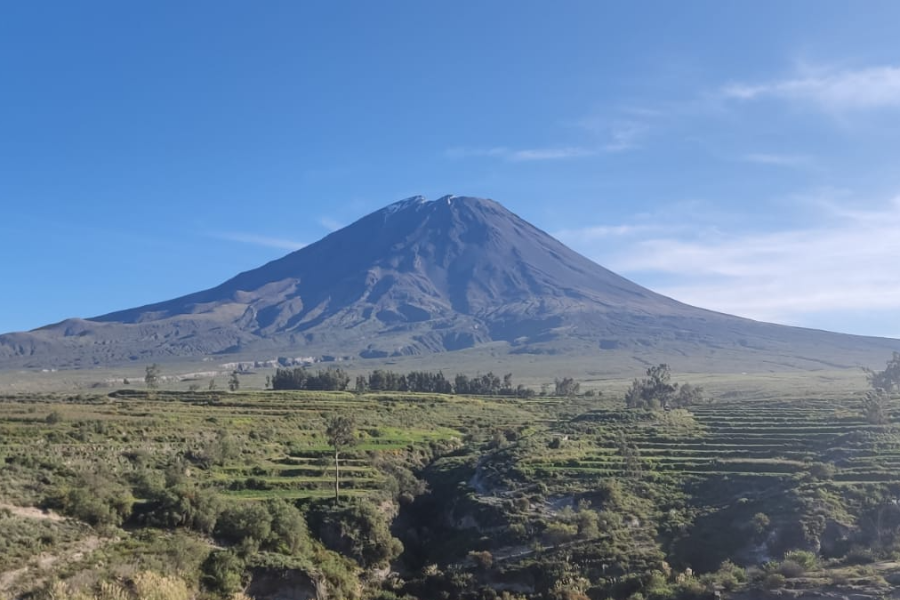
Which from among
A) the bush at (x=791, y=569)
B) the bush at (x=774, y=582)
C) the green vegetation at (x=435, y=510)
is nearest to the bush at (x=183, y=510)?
the green vegetation at (x=435, y=510)

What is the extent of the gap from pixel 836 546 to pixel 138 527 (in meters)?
32.6

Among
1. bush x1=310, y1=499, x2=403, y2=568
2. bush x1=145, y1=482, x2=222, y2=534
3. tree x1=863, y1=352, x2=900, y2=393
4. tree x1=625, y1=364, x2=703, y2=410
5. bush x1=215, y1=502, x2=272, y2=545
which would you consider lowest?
bush x1=310, y1=499, x2=403, y2=568

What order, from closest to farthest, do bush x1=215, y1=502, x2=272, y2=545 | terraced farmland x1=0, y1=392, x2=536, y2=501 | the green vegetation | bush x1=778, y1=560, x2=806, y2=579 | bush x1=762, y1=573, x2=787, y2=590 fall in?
bush x1=762, y1=573, x2=787, y2=590, bush x1=778, y1=560, x2=806, y2=579, the green vegetation, bush x1=215, y1=502, x2=272, y2=545, terraced farmland x1=0, y1=392, x2=536, y2=501

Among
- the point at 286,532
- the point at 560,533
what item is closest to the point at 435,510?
the point at 560,533

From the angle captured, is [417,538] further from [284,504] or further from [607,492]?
[607,492]

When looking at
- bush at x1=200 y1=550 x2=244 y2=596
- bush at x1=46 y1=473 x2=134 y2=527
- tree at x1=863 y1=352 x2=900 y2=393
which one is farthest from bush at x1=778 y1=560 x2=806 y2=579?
tree at x1=863 y1=352 x2=900 y2=393

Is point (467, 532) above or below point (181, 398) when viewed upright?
below

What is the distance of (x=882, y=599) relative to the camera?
2506cm

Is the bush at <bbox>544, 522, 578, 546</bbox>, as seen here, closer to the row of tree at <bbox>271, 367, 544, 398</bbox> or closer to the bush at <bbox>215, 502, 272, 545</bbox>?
the bush at <bbox>215, 502, 272, 545</bbox>

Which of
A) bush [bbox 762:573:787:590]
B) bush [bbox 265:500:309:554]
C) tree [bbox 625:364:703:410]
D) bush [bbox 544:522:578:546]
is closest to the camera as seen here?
bush [bbox 762:573:787:590]

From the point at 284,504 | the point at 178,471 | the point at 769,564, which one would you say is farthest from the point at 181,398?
the point at 769,564

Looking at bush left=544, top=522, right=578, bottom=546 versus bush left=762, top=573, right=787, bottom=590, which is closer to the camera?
bush left=762, top=573, right=787, bottom=590

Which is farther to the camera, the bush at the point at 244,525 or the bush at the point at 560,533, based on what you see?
the bush at the point at 560,533

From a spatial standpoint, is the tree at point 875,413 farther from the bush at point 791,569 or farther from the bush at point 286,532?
the bush at point 286,532
